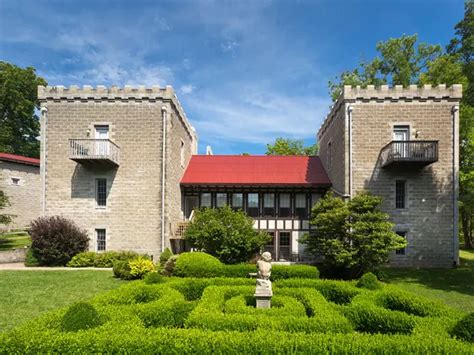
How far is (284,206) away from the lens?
2050 cm

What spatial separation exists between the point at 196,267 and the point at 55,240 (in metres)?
9.77

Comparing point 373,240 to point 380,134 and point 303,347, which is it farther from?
point 303,347

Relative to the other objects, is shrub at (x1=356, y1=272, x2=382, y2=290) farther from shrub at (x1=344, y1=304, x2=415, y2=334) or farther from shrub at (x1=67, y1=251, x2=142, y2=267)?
shrub at (x1=67, y1=251, x2=142, y2=267)

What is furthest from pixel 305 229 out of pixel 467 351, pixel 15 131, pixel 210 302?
pixel 15 131

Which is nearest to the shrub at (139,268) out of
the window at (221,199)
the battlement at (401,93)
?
the window at (221,199)

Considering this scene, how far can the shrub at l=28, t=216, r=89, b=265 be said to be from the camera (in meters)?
16.7

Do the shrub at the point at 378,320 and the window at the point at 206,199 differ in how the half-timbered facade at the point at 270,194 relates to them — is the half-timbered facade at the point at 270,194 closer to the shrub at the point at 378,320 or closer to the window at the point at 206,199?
the window at the point at 206,199

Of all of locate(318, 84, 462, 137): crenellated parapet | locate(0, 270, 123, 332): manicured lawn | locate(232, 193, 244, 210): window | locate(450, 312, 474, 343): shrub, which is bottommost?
locate(0, 270, 123, 332): manicured lawn

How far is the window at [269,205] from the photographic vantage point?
20.5 meters

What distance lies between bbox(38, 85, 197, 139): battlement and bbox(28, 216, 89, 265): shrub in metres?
7.80

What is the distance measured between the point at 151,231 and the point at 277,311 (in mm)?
11889

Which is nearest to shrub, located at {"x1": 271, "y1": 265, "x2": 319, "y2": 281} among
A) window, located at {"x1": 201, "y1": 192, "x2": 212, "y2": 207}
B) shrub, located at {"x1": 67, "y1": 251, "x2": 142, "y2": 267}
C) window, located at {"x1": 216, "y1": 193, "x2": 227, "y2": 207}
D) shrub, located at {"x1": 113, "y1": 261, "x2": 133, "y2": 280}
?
shrub, located at {"x1": 113, "y1": 261, "x2": 133, "y2": 280}

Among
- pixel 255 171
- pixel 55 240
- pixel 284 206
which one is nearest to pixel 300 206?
pixel 284 206

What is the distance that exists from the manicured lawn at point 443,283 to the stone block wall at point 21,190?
33.6 m
